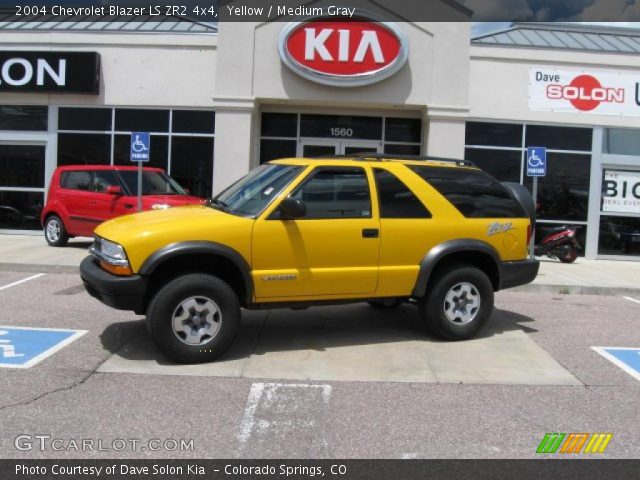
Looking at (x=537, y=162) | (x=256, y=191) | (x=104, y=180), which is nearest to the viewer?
(x=256, y=191)

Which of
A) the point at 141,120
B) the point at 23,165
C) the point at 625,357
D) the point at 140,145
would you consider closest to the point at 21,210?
the point at 23,165

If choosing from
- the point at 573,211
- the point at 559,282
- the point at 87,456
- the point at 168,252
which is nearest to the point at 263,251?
the point at 168,252

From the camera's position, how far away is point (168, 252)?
5.50m

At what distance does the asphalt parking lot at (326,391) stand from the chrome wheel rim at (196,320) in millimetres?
265

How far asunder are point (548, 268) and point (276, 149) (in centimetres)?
728

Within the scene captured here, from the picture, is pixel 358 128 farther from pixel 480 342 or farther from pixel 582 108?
pixel 480 342

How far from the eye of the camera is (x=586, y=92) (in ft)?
50.4

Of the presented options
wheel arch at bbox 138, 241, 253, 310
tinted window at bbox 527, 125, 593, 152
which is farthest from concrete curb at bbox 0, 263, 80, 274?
tinted window at bbox 527, 125, 593, 152

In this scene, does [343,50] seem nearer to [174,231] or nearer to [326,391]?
[174,231]

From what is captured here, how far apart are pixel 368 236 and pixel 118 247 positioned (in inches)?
92.3

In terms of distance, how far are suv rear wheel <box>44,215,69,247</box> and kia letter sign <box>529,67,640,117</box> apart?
11195 millimetres

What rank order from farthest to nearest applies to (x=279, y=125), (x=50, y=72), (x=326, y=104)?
(x=279, y=125)
(x=50, y=72)
(x=326, y=104)

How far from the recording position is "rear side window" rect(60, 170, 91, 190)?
1340 cm

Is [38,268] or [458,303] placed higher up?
[458,303]
